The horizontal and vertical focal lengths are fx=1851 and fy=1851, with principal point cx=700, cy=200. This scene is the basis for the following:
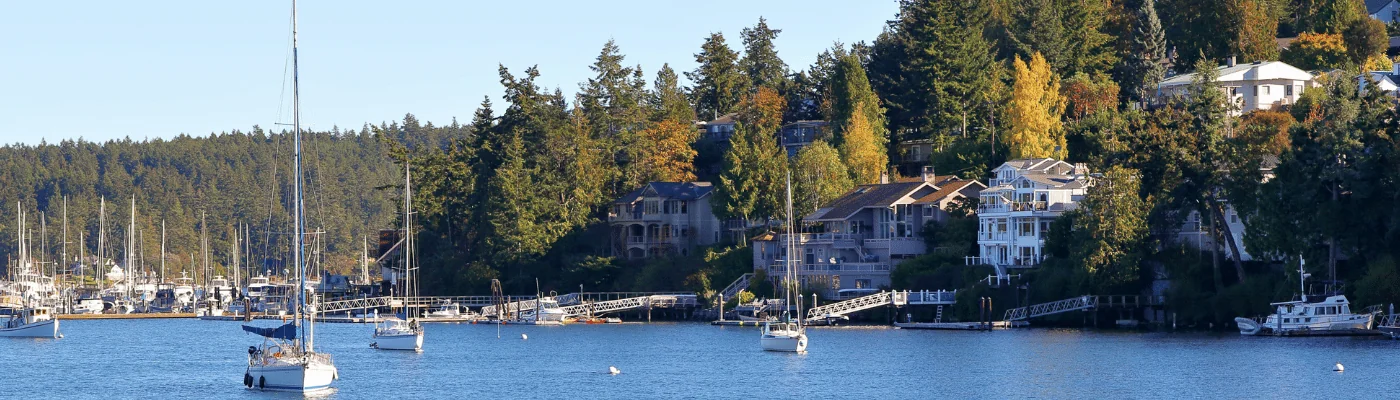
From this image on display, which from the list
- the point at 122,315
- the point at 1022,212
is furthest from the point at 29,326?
the point at 1022,212

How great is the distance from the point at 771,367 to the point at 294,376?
22.8 meters

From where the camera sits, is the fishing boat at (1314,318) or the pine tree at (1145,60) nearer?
the fishing boat at (1314,318)

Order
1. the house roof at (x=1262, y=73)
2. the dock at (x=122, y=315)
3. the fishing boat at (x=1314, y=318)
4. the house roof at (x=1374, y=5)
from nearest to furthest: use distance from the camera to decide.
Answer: the fishing boat at (x=1314, y=318), the house roof at (x=1262, y=73), the house roof at (x=1374, y=5), the dock at (x=122, y=315)

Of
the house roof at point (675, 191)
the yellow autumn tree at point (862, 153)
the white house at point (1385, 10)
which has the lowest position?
the house roof at point (675, 191)

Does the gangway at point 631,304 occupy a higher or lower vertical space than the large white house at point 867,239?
lower

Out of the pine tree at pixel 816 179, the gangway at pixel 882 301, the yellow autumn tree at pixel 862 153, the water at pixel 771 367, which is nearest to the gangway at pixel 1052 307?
the water at pixel 771 367

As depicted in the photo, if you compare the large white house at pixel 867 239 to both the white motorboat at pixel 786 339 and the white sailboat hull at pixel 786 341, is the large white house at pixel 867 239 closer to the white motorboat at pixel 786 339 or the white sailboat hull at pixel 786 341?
the white motorboat at pixel 786 339

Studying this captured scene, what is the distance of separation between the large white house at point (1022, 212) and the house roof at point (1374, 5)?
45554 millimetres

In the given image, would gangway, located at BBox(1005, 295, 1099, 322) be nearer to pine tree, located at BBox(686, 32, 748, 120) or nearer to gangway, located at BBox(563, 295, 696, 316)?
gangway, located at BBox(563, 295, 696, 316)

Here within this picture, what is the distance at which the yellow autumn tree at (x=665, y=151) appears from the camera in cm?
13500

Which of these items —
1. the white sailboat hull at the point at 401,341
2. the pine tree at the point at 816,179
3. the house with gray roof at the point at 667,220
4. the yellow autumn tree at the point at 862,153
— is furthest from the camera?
the house with gray roof at the point at 667,220

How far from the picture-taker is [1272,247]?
272 ft

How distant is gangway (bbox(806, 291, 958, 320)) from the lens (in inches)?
3900

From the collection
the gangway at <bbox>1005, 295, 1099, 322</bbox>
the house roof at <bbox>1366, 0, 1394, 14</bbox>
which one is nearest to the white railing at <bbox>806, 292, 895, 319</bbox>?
the gangway at <bbox>1005, 295, 1099, 322</bbox>
